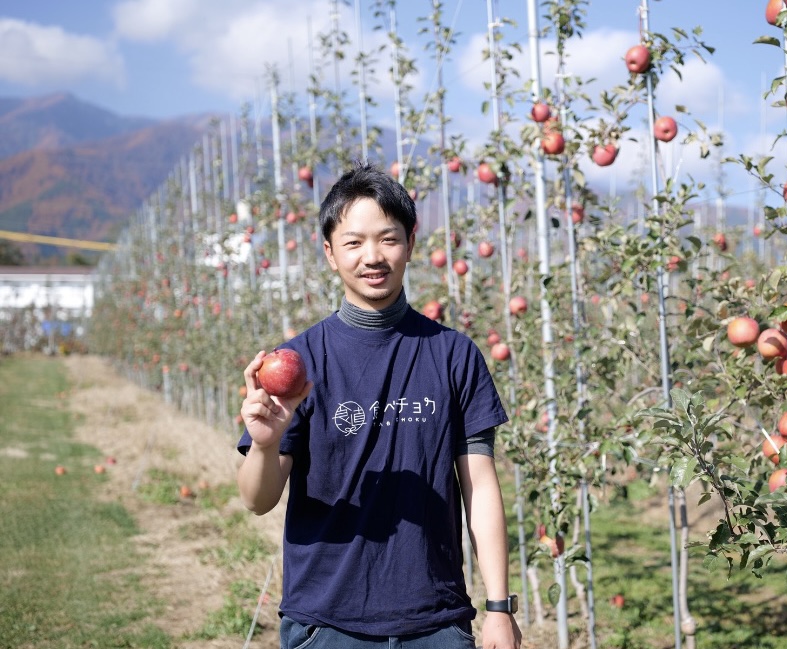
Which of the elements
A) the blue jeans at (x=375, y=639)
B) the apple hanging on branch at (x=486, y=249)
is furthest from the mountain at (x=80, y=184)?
the blue jeans at (x=375, y=639)

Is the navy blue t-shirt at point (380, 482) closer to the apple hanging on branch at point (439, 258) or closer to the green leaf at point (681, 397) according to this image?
the green leaf at point (681, 397)

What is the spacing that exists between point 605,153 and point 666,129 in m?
0.31

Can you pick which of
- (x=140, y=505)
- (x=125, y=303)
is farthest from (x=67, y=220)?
(x=140, y=505)

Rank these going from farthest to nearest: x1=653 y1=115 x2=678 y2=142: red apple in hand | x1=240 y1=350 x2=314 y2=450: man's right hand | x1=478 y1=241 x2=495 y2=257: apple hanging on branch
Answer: x1=478 y1=241 x2=495 y2=257: apple hanging on branch
x1=653 y1=115 x2=678 y2=142: red apple in hand
x1=240 y1=350 x2=314 y2=450: man's right hand

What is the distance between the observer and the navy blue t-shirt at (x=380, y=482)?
1716mm

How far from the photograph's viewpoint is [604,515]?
7000 millimetres

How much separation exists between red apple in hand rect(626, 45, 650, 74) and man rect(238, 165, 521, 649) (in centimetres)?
171

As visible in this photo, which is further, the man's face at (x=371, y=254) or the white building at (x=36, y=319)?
the white building at (x=36, y=319)

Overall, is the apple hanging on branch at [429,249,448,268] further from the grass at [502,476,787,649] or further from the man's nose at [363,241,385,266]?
the man's nose at [363,241,385,266]

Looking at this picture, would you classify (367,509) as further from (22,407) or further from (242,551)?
(22,407)

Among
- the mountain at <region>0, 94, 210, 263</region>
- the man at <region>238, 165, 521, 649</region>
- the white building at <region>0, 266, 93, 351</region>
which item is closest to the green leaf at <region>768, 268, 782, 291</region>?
the man at <region>238, 165, 521, 649</region>

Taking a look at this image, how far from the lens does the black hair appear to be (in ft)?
6.05

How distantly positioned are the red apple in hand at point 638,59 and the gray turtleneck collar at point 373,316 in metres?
1.82

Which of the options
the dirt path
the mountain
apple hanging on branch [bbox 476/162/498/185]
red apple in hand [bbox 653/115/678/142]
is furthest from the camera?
the mountain
